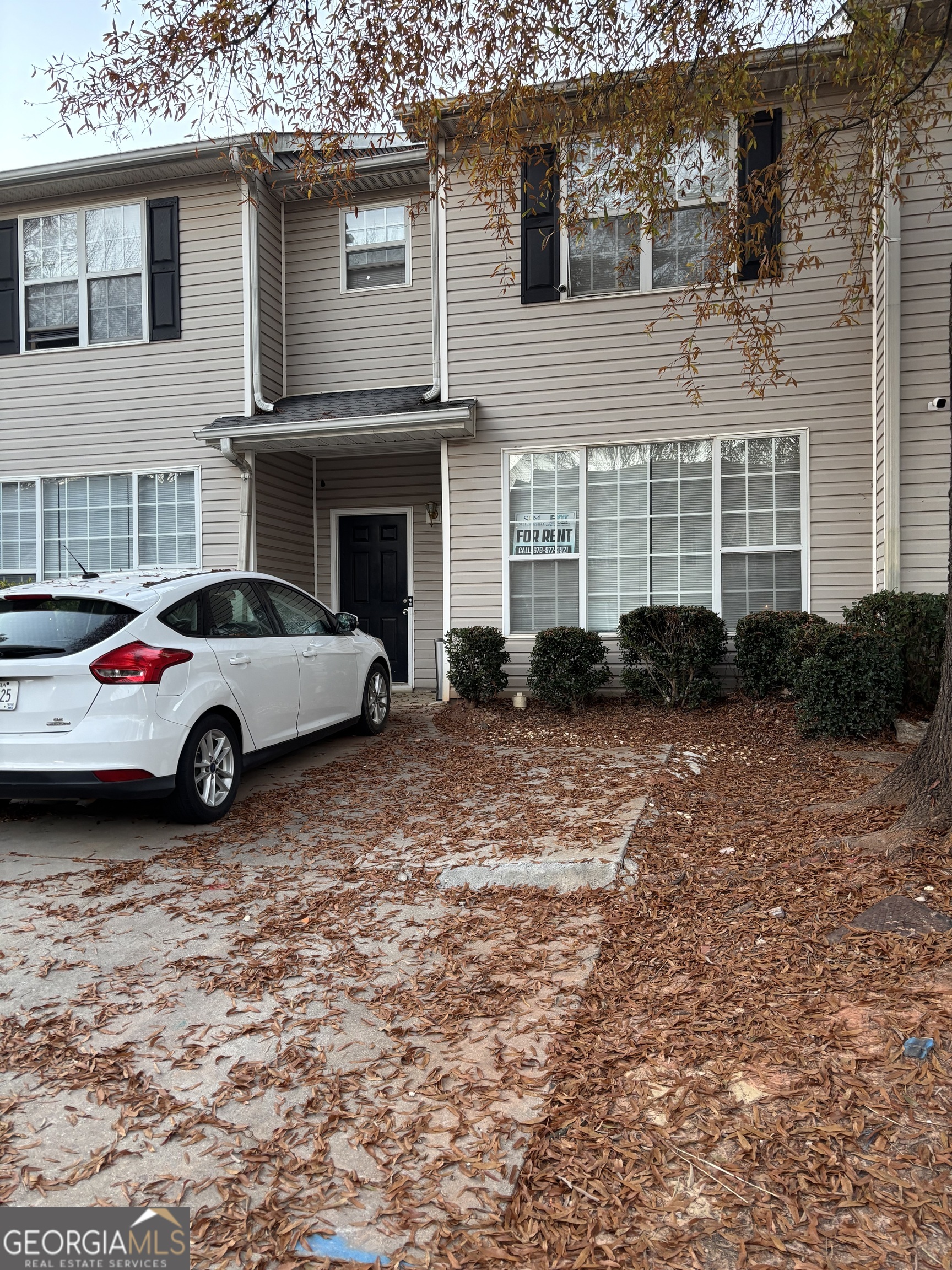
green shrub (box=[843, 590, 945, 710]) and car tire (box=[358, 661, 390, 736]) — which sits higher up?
green shrub (box=[843, 590, 945, 710])

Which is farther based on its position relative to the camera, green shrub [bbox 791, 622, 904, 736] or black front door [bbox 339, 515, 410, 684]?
black front door [bbox 339, 515, 410, 684]

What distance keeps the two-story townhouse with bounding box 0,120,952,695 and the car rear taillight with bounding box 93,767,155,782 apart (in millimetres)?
5296

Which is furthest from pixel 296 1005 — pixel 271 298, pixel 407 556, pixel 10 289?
pixel 10 289

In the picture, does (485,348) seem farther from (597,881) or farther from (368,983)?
(368,983)

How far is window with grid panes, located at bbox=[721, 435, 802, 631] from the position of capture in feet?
29.8

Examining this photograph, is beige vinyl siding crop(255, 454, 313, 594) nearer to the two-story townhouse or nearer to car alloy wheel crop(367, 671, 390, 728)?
the two-story townhouse

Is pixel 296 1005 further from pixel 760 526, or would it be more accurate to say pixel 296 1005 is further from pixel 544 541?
pixel 760 526

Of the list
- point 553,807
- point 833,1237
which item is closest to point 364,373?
point 553,807

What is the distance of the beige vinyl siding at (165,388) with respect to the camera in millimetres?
10914

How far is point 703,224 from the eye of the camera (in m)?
8.98

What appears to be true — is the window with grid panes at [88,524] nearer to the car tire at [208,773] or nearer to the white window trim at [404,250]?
the white window trim at [404,250]

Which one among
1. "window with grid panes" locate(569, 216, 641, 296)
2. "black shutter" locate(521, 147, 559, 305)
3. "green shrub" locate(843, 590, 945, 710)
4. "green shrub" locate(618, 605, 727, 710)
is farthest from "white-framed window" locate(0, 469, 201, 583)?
"green shrub" locate(843, 590, 945, 710)

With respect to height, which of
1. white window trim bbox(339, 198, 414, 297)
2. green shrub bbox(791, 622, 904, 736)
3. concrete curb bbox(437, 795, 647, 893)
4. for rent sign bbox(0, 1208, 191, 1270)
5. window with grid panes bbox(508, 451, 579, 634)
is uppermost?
white window trim bbox(339, 198, 414, 297)

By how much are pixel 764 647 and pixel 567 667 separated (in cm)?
191
